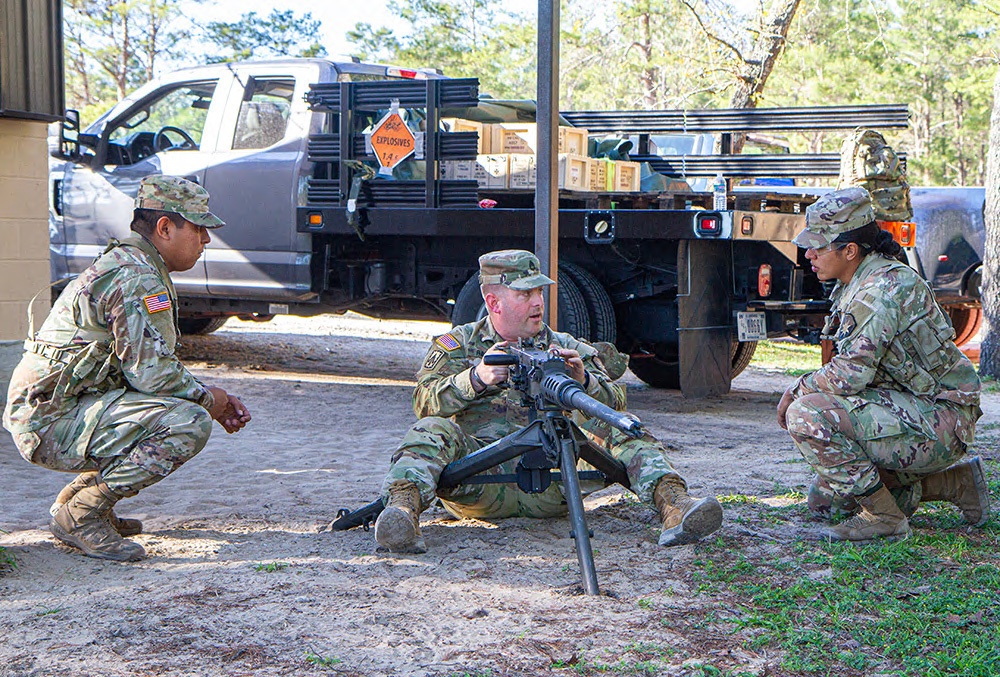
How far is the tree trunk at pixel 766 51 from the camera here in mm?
15094

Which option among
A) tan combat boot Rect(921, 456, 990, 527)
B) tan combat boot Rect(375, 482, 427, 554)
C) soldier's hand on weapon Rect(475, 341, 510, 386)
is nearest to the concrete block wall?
tan combat boot Rect(375, 482, 427, 554)

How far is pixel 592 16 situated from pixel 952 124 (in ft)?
42.5

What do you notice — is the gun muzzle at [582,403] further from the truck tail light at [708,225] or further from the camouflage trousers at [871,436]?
the truck tail light at [708,225]

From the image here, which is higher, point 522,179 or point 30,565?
point 522,179

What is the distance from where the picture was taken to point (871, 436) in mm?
4043

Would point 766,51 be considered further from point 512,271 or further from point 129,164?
point 512,271

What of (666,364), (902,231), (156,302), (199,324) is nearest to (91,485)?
(156,302)

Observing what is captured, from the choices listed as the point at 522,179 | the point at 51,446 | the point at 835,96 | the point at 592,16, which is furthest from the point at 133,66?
the point at 51,446

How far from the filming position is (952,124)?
96.0 feet

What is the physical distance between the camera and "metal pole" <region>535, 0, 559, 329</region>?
509 centimetres

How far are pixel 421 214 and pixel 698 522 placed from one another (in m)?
4.04

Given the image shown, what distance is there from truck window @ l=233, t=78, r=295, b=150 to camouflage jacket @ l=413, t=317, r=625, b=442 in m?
4.19

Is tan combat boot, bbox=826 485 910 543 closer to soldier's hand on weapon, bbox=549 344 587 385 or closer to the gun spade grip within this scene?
soldier's hand on weapon, bbox=549 344 587 385

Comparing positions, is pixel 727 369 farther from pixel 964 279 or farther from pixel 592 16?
pixel 592 16
